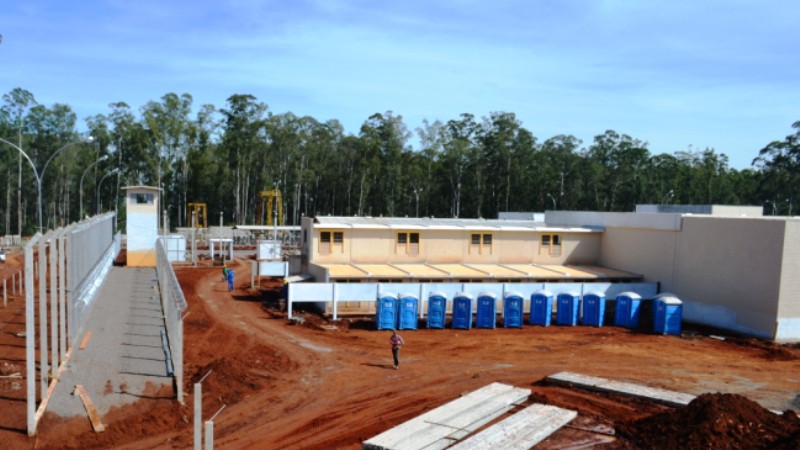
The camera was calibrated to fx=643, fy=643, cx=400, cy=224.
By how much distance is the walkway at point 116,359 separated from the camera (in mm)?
12719

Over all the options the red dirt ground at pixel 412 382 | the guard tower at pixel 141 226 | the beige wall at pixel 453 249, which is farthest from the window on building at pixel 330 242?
the guard tower at pixel 141 226

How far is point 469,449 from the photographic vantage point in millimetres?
10578

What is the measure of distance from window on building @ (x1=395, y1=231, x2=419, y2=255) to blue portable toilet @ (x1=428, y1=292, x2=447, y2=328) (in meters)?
6.19

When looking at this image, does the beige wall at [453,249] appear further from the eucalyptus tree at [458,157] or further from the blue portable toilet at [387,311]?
the eucalyptus tree at [458,157]

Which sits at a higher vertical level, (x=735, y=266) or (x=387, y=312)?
(x=735, y=266)

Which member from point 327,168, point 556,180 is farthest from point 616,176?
point 327,168

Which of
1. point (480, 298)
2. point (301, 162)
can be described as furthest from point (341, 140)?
point (480, 298)

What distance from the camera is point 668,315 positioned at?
959 inches

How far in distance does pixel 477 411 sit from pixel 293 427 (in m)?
3.65

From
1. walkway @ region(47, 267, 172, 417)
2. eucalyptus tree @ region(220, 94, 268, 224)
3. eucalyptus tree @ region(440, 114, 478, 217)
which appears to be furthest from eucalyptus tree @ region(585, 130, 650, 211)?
walkway @ region(47, 267, 172, 417)

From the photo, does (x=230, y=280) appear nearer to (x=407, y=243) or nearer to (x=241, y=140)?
(x=407, y=243)

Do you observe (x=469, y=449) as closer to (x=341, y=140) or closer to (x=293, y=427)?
(x=293, y=427)

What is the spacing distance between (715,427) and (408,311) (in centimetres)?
A: 1348

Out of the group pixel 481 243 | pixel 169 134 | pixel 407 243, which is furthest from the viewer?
pixel 169 134
